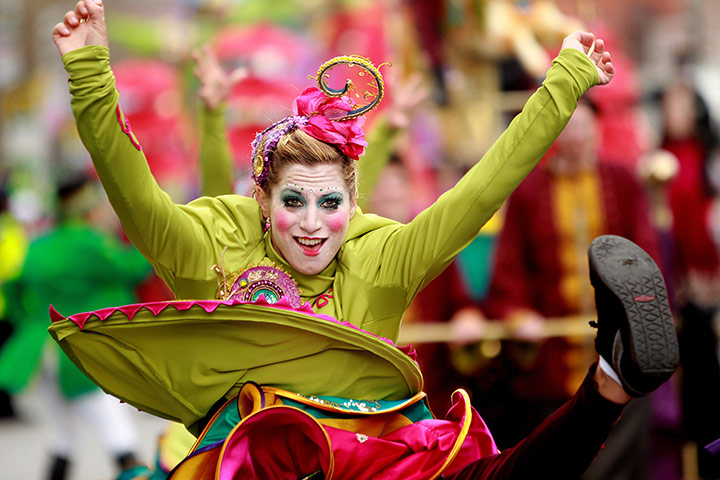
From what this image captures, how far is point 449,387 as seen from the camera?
21.7 ft

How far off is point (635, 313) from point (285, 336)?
100cm

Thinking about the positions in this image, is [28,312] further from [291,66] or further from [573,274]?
[291,66]

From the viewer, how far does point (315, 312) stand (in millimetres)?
3461

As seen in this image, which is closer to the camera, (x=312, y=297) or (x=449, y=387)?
(x=312, y=297)

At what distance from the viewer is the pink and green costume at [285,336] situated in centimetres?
317

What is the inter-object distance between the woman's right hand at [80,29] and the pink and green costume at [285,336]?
0.04m

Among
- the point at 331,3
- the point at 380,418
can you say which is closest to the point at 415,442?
the point at 380,418

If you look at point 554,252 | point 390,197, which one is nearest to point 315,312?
point 390,197

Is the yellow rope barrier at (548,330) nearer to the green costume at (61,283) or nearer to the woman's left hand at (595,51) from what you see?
the green costume at (61,283)

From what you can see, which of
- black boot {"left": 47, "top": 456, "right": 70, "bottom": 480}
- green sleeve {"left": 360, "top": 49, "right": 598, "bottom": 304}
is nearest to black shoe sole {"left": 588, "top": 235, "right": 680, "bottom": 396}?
green sleeve {"left": 360, "top": 49, "right": 598, "bottom": 304}

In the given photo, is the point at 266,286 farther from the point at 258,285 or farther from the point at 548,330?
the point at 548,330

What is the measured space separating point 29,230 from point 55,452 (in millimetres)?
8085

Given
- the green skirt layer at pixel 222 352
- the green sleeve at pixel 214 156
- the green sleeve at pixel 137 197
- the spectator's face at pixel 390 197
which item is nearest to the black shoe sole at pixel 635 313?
the green skirt layer at pixel 222 352

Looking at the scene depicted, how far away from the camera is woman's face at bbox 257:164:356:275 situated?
11.3 ft
